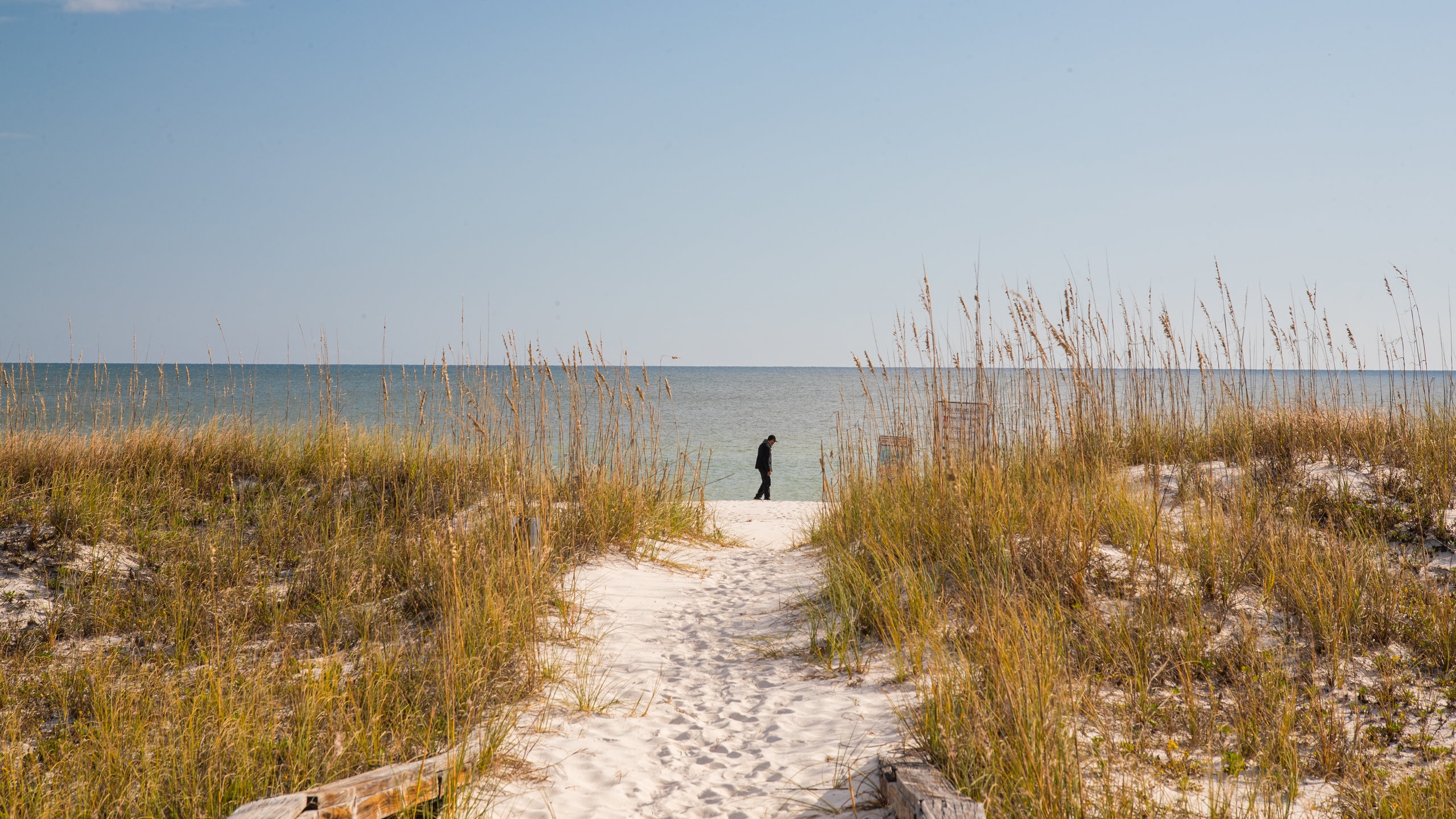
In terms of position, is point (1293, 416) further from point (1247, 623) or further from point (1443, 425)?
point (1247, 623)

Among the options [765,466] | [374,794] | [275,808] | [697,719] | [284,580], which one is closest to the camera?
[275,808]

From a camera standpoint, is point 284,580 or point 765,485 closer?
point 284,580

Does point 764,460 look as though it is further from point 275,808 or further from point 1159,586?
point 275,808

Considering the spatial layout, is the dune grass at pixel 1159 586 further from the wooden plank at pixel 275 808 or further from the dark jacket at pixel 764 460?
the dark jacket at pixel 764 460

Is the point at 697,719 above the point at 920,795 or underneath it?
underneath

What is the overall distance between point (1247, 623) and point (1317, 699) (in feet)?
1.56

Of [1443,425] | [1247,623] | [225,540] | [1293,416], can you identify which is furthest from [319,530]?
[1443,425]

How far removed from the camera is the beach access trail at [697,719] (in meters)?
2.28

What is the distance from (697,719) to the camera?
9.55ft

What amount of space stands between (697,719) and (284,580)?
A: 281 cm

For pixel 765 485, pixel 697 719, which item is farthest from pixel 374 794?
pixel 765 485

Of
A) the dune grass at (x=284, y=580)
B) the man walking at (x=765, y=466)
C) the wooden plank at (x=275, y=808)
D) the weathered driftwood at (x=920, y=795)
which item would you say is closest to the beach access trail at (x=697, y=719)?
the weathered driftwood at (x=920, y=795)

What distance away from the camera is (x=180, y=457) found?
233 inches

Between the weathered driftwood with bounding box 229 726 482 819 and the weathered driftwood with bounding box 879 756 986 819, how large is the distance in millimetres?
1197
